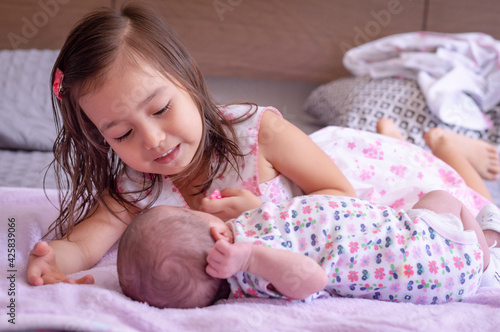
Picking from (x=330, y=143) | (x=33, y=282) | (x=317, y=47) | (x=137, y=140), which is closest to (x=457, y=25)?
(x=317, y=47)

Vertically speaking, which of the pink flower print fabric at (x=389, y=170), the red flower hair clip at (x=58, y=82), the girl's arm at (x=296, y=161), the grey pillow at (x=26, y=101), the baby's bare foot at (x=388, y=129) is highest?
the red flower hair clip at (x=58, y=82)

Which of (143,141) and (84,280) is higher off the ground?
(143,141)

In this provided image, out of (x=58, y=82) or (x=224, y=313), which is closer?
(x=224, y=313)

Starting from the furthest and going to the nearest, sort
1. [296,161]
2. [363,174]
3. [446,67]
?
[446,67] < [363,174] < [296,161]

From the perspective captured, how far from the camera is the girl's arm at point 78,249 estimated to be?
0.91 meters

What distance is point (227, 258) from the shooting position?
2.47ft

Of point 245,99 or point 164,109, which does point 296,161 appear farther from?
point 245,99

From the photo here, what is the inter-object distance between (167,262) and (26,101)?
50.3 inches

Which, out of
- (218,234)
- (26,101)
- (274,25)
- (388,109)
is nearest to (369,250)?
(218,234)

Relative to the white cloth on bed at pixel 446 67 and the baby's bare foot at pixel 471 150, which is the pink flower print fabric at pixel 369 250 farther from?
the white cloth on bed at pixel 446 67

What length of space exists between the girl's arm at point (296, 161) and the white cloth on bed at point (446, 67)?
0.83 m

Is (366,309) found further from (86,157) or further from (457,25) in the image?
(457,25)

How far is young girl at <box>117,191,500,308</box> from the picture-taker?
78 centimetres

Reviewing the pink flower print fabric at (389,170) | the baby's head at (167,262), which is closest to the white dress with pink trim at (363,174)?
the pink flower print fabric at (389,170)
